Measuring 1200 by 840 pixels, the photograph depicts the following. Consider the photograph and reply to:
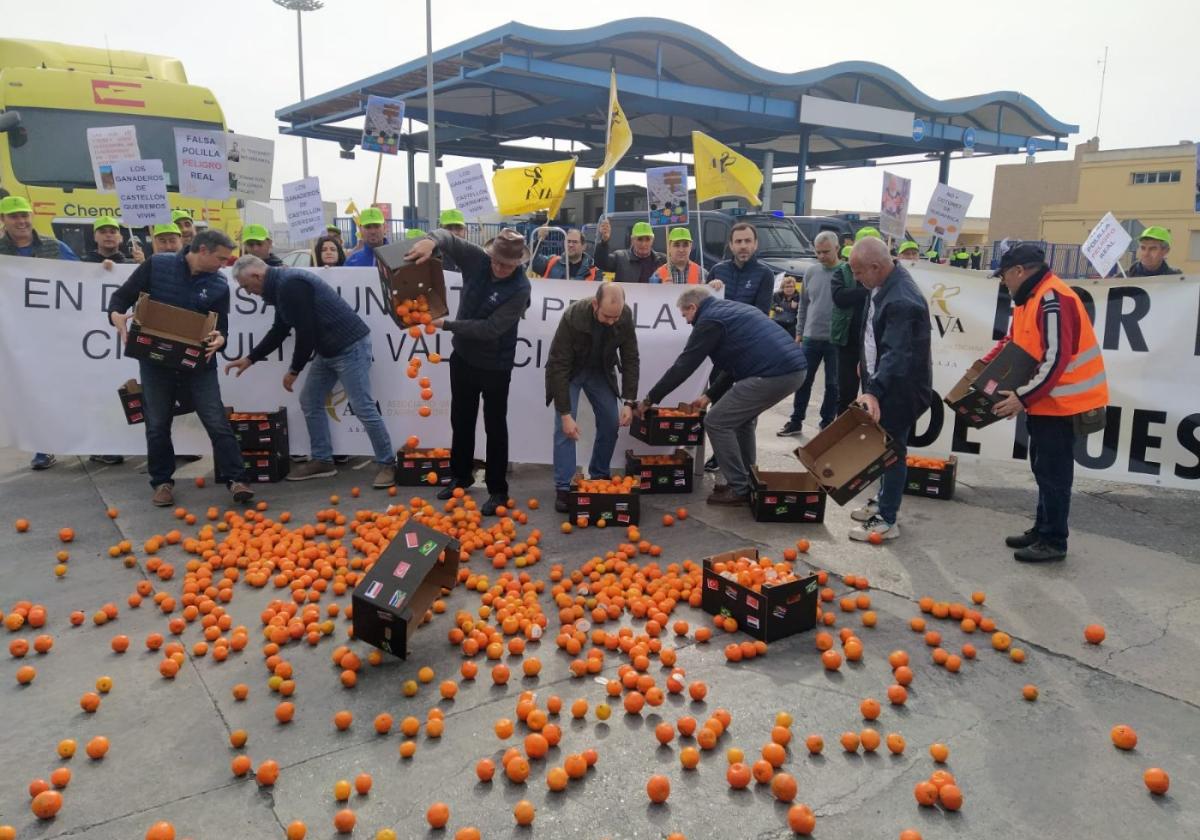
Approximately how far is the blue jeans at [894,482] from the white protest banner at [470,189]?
6.10m

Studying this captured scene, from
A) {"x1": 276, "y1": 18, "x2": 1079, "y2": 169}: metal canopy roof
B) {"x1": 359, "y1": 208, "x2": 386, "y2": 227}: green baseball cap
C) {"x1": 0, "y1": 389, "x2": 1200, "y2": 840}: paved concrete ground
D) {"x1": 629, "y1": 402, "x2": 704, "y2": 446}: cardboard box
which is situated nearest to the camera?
{"x1": 0, "y1": 389, "x2": 1200, "y2": 840}: paved concrete ground

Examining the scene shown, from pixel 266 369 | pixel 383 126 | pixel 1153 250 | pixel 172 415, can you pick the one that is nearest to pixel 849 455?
pixel 1153 250

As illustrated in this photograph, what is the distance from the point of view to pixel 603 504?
592 centimetres

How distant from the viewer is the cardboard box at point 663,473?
669cm

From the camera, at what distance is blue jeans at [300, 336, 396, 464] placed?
6.78 metres

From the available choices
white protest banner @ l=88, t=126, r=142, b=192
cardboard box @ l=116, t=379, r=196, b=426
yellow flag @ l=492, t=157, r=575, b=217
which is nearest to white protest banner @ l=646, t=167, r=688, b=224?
yellow flag @ l=492, t=157, r=575, b=217

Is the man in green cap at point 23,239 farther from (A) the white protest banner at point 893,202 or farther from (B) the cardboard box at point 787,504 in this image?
(A) the white protest banner at point 893,202

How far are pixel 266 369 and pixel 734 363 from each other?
4.50m

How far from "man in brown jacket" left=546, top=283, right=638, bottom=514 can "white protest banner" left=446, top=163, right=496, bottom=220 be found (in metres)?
3.94

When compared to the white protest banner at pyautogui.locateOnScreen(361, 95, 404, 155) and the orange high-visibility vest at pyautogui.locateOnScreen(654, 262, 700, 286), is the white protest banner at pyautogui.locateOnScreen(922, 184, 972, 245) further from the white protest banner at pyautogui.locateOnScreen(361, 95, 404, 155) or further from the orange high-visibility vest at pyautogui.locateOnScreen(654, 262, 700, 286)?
the white protest banner at pyautogui.locateOnScreen(361, 95, 404, 155)

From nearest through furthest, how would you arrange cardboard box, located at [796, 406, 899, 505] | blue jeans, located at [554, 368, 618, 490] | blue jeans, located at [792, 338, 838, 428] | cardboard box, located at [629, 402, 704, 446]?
cardboard box, located at [796, 406, 899, 505] → blue jeans, located at [554, 368, 618, 490] → cardboard box, located at [629, 402, 704, 446] → blue jeans, located at [792, 338, 838, 428]

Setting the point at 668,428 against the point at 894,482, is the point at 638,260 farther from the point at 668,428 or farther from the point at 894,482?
the point at 894,482

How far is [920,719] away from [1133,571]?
2.73 metres

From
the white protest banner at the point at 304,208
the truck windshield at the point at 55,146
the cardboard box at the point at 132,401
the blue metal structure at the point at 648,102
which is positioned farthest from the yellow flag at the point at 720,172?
the blue metal structure at the point at 648,102
